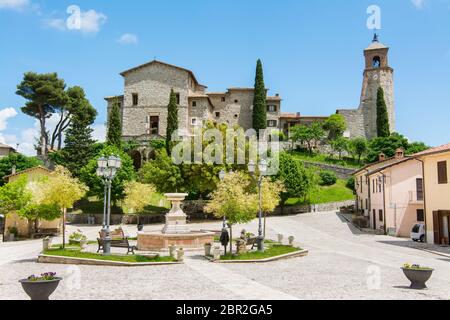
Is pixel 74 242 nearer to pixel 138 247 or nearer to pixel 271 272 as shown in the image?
pixel 138 247

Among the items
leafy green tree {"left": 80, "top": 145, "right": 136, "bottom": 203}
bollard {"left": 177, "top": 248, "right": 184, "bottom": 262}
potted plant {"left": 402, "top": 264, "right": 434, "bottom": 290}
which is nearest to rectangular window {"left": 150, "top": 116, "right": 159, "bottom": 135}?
leafy green tree {"left": 80, "top": 145, "right": 136, "bottom": 203}

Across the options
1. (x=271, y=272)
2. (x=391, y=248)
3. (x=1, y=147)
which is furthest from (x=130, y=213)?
(x=1, y=147)

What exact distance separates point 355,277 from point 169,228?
1262 cm

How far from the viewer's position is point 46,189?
73.8 ft

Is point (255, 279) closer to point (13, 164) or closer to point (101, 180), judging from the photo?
point (101, 180)

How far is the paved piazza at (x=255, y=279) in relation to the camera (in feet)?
37.0

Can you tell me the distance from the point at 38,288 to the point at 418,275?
10.2 metres

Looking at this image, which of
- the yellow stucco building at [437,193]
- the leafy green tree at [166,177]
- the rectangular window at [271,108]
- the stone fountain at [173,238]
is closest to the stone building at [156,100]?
the rectangular window at [271,108]

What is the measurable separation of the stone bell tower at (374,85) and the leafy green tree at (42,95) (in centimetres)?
5864

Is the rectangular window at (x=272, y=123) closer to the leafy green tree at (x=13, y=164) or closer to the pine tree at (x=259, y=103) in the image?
the pine tree at (x=259, y=103)

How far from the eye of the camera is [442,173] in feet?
88.3

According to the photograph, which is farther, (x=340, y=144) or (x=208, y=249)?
(x=340, y=144)

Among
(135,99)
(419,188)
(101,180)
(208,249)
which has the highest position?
(135,99)

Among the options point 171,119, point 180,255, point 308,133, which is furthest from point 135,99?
point 180,255
